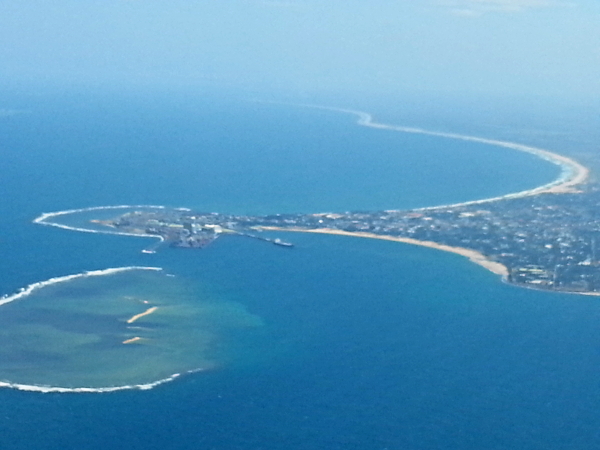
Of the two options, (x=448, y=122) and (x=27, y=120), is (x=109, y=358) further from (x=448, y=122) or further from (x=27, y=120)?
(x=448, y=122)

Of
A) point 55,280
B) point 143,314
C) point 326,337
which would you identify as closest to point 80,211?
point 55,280

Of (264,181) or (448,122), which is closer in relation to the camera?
(264,181)

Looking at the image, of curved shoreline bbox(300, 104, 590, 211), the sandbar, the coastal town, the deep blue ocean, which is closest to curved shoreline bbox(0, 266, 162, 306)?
the deep blue ocean

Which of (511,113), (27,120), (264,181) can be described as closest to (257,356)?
(264,181)

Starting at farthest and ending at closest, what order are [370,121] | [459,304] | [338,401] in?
[370,121]
[459,304]
[338,401]

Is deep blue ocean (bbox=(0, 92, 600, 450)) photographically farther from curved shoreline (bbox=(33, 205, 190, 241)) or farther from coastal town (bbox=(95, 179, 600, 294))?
coastal town (bbox=(95, 179, 600, 294))

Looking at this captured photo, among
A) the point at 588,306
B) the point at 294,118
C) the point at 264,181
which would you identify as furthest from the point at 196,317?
the point at 294,118

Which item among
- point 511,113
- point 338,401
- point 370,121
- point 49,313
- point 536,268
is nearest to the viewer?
point 338,401
